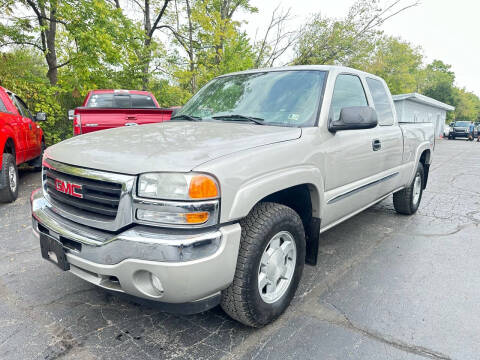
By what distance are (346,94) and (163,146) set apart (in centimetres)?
197

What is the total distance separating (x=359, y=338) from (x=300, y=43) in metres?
14.7

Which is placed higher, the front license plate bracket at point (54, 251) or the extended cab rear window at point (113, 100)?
the extended cab rear window at point (113, 100)

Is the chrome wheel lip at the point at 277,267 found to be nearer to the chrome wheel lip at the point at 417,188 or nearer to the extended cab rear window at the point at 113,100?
the chrome wheel lip at the point at 417,188

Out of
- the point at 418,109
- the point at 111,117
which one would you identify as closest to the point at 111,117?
the point at 111,117

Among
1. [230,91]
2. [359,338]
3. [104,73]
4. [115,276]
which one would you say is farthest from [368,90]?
[104,73]

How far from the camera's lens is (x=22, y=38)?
1096cm

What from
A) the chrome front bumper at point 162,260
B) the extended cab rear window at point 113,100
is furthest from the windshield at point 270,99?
the extended cab rear window at point 113,100

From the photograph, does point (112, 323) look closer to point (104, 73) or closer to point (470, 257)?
point (470, 257)

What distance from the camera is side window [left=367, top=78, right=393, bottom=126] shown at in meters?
3.78

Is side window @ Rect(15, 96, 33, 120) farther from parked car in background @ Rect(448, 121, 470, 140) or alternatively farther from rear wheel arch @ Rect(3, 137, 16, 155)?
parked car in background @ Rect(448, 121, 470, 140)

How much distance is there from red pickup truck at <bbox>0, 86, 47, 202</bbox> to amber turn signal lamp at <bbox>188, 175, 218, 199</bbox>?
450 centimetres

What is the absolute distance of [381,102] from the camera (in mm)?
3951

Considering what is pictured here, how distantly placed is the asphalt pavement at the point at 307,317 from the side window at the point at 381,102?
4.79 ft

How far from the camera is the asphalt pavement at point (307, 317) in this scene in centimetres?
209
